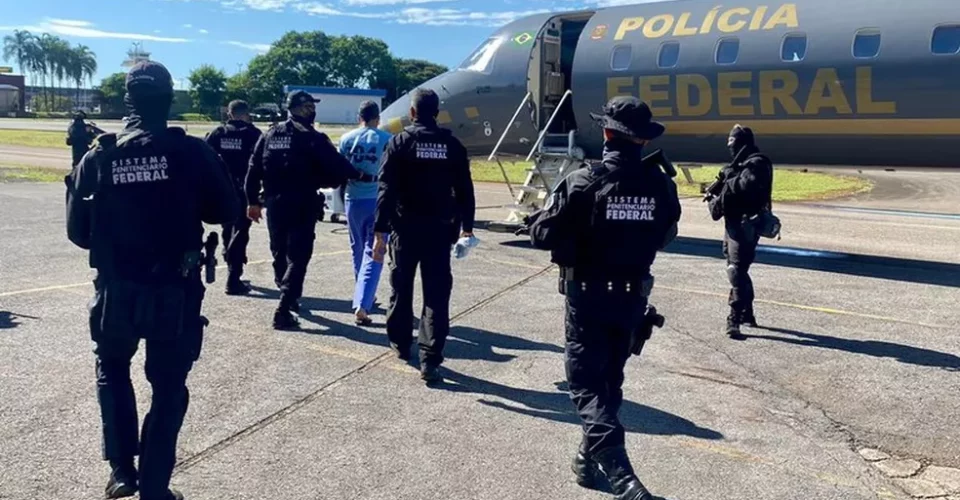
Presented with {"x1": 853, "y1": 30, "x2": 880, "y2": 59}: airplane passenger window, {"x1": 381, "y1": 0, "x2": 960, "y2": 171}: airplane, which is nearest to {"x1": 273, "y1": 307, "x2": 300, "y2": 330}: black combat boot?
{"x1": 381, "y1": 0, "x2": 960, "y2": 171}: airplane

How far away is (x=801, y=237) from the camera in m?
14.8

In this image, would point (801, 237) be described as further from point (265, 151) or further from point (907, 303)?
point (265, 151)

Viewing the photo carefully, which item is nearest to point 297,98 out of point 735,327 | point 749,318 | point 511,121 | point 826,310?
point 735,327

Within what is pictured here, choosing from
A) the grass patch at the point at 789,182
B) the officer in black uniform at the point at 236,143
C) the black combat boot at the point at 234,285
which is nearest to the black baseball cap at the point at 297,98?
the officer in black uniform at the point at 236,143

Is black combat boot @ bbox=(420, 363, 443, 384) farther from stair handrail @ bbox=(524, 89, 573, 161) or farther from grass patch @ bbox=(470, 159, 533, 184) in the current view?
grass patch @ bbox=(470, 159, 533, 184)

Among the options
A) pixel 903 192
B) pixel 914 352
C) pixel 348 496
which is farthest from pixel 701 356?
pixel 903 192

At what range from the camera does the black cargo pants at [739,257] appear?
24.6 feet

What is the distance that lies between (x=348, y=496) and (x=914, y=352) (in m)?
5.53

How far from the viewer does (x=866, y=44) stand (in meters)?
11.0

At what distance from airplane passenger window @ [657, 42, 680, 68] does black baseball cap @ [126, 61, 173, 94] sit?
393 inches

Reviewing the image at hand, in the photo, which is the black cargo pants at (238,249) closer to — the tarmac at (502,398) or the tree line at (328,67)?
the tarmac at (502,398)

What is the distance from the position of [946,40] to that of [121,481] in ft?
35.8

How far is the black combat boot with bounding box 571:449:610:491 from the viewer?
4330 mm

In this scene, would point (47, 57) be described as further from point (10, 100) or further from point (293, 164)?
point (293, 164)
